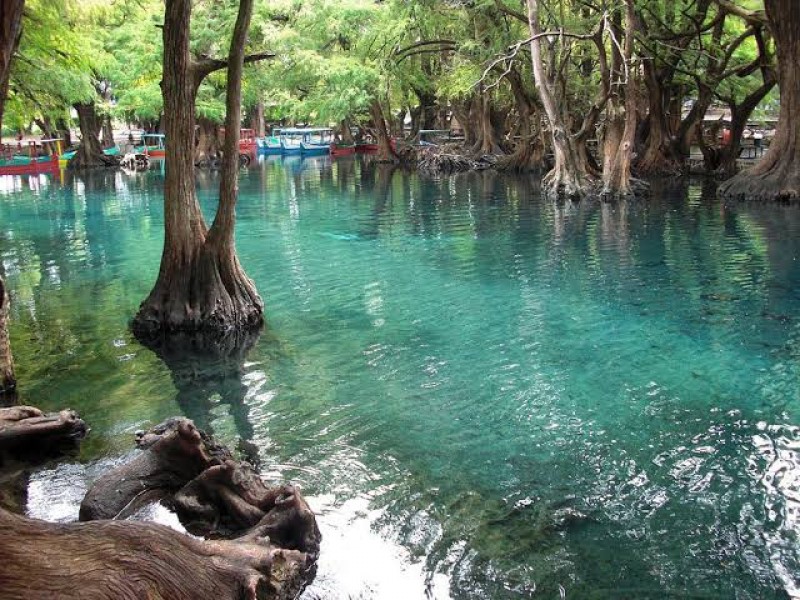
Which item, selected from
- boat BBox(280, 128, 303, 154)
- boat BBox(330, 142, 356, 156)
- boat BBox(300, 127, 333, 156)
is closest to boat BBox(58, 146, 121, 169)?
boat BBox(280, 128, 303, 154)

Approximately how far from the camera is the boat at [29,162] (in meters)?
44.7

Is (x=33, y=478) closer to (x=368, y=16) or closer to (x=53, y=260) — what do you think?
(x=53, y=260)

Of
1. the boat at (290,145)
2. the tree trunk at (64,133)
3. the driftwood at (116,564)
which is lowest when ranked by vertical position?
the driftwood at (116,564)

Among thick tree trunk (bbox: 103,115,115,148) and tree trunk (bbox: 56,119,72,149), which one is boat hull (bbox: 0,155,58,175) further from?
thick tree trunk (bbox: 103,115,115,148)

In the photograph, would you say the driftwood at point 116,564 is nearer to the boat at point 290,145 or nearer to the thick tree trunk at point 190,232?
the thick tree trunk at point 190,232

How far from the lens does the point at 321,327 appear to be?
1204 cm

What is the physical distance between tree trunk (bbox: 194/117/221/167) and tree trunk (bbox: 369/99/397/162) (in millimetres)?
9962

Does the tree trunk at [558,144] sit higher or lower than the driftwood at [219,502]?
higher

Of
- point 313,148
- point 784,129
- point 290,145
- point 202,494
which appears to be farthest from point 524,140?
point 202,494

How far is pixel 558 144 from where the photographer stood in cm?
2717

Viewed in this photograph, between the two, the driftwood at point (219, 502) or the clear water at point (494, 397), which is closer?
the driftwood at point (219, 502)

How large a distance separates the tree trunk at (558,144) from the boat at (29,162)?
3018cm

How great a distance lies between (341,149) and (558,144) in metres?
37.8

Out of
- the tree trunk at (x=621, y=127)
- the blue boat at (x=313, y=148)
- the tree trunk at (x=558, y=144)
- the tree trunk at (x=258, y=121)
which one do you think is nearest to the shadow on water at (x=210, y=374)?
the tree trunk at (x=621, y=127)
